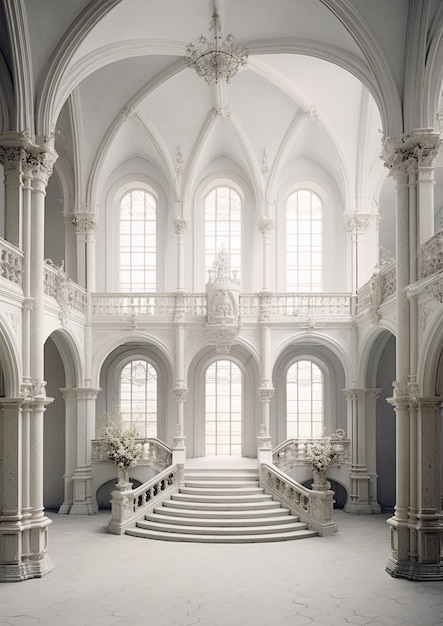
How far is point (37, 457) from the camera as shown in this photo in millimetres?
14961

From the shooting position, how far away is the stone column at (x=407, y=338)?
14.1m

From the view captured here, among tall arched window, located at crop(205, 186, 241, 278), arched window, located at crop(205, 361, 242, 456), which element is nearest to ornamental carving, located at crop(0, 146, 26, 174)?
tall arched window, located at crop(205, 186, 241, 278)

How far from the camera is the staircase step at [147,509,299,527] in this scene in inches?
734

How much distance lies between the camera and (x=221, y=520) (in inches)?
739

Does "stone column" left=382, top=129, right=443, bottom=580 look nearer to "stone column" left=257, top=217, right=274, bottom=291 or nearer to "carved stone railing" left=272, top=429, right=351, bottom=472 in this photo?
"carved stone railing" left=272, top=429, right=351, bottom=472

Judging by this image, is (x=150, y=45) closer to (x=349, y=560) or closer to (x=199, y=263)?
(x=199, y=263)

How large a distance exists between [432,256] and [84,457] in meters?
13.2

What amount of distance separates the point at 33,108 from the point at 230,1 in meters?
5.69

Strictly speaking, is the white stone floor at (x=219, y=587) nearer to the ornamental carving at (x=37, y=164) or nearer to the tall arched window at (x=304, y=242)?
the ornamental carving at (x=37, y=164)

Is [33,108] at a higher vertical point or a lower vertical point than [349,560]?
higher

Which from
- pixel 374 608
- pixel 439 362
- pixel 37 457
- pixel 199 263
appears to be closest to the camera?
pixel 374 608

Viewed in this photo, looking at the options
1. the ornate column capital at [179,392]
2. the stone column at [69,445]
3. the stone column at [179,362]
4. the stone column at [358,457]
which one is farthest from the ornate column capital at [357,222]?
the stone column at [69,445]

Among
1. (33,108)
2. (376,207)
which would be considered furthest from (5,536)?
(376,207)

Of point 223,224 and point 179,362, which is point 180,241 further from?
point 179,362
